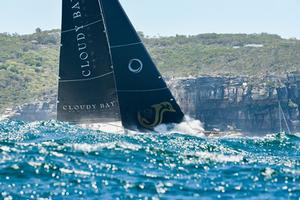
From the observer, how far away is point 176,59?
12825 cm

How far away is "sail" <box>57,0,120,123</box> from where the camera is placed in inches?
1241

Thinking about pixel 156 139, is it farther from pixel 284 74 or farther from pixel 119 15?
pixel 284 74

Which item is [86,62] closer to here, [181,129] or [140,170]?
[181,129]

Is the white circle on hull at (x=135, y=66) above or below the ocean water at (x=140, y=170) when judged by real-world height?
above

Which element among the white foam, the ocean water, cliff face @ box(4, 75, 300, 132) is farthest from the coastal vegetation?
the ocean water

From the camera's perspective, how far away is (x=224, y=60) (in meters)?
120

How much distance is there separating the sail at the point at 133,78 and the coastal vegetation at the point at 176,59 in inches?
2643

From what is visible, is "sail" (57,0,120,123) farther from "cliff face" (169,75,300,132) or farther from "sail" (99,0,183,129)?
"cliff face" (169,75,300,132)

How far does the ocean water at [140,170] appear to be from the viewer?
15268 millimetres

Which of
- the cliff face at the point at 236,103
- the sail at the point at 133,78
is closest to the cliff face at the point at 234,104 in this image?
the cliff face at the point at 236,103

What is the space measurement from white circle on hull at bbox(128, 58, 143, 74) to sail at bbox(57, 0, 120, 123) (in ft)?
2.95

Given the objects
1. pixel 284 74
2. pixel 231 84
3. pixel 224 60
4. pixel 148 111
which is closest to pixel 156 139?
pixel 148 111

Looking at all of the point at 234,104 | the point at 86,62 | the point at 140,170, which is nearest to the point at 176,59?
the point at 234,104

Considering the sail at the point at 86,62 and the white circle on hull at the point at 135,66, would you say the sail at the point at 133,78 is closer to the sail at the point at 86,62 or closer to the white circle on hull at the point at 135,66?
the white circle on hull at the point at 135,66
